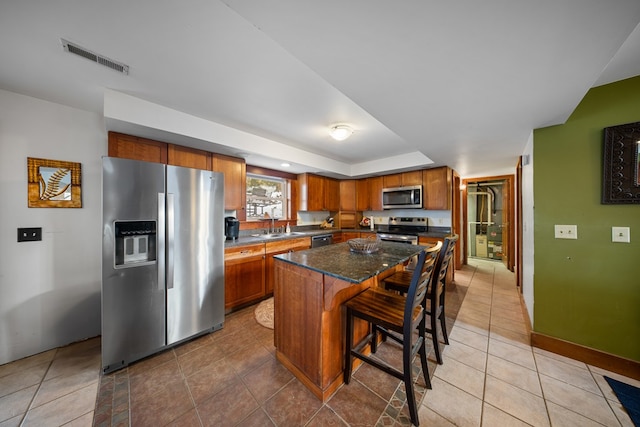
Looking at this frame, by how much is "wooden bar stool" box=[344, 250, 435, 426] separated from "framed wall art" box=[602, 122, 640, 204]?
1.64 metres

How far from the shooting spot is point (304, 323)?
1543 millimetres

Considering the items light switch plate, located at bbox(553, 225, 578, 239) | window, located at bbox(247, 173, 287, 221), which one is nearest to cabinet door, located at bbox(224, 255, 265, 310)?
window, located at bbox(247, 173, 287, 221)

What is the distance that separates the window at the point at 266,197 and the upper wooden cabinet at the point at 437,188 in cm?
269

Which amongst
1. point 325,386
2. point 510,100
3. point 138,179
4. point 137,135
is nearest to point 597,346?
point 510,100

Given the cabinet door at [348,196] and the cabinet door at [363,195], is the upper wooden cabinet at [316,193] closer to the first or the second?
the cabinet door at [348,196]

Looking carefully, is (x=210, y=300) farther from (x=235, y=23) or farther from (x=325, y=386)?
(x=235, y=23)

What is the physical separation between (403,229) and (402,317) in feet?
11.1

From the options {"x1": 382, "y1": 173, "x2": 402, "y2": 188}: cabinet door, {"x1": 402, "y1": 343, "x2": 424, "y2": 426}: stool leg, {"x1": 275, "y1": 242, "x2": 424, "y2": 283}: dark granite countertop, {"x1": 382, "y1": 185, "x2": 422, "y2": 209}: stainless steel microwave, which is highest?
{"x1": 382, "y1": 173, "x2": 402, "y2": 188}: cabinet door

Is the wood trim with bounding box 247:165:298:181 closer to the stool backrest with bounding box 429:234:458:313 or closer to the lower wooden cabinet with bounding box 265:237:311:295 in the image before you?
the lower wooden cabinet with bounding box 265:237:311:295

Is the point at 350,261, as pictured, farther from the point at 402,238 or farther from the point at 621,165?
the point at 402,238

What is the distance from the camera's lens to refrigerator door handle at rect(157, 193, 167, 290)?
1.89 meters

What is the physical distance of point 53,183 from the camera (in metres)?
2.06

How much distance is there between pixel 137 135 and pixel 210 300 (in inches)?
74.9

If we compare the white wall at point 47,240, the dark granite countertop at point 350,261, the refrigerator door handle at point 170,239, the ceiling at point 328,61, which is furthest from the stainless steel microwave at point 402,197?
the white wall at point 47,240
